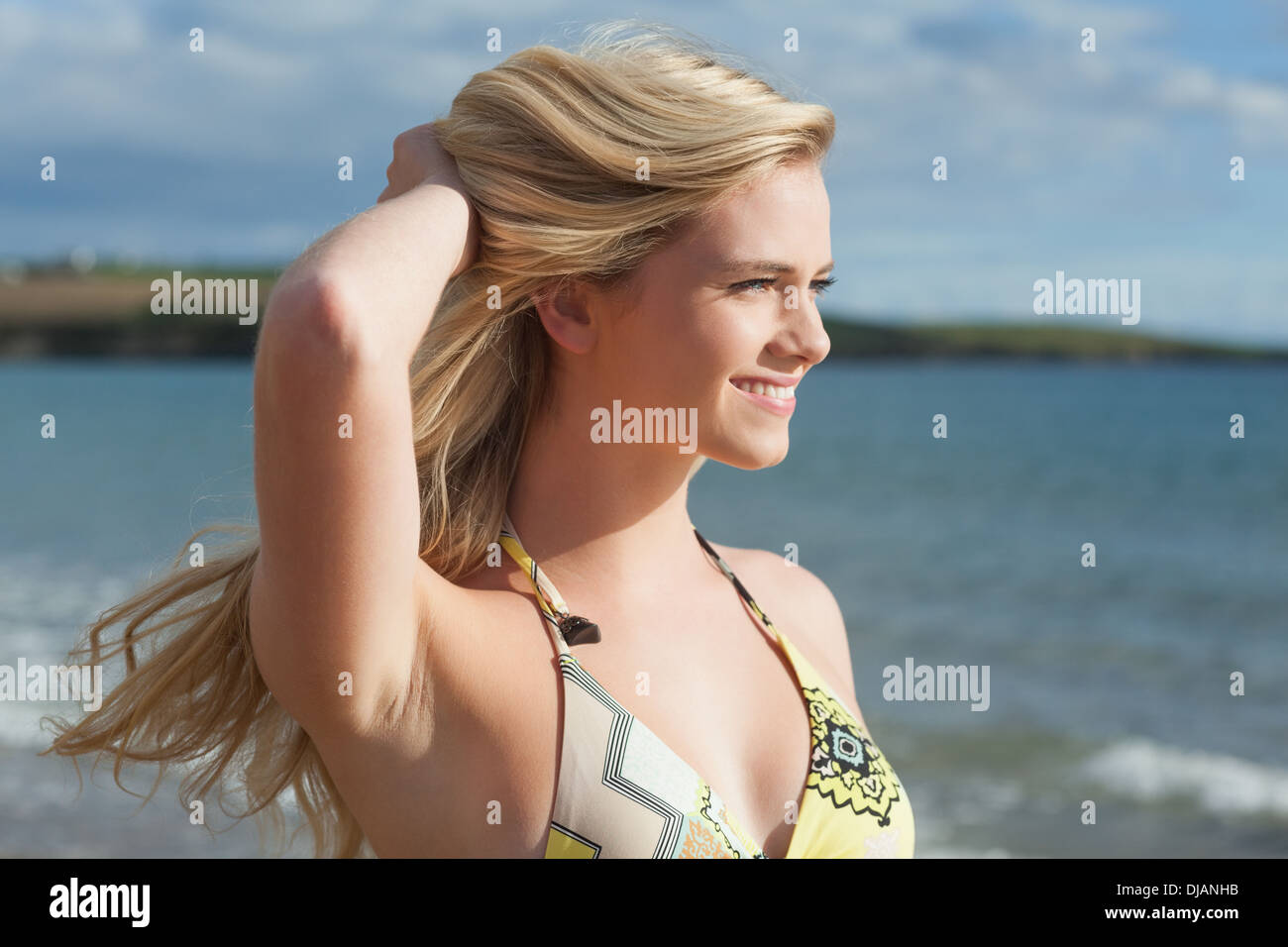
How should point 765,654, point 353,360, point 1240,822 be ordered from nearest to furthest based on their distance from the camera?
point 353,360 < point 765,654 < point 1240,822

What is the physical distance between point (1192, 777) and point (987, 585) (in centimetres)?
760

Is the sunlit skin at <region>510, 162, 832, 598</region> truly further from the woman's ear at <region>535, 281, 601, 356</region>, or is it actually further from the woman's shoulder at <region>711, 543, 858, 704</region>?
the woman's shoulder at <region>711, 543, 858, 704</region>

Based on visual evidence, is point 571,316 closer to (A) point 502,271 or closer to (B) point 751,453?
(A) point 502,271

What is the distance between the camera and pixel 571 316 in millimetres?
2254

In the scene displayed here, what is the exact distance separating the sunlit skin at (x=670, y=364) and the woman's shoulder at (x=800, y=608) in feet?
1.15

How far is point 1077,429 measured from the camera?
34875 mm

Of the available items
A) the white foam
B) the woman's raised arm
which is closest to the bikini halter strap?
the woman's raised arm

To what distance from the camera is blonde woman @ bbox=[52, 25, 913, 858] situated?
175 centimetres

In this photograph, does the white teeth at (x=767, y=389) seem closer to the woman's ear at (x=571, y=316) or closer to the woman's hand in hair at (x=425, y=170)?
the woman's ear at (x=571, y=316)

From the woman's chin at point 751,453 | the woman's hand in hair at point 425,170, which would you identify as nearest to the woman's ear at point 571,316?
the woman's hand in hair at point 425,170

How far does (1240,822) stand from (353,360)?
8.36 metres

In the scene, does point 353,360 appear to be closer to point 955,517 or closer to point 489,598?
point 489,598

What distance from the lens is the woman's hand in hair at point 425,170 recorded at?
204 cm

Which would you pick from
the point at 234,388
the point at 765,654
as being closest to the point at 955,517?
the point at 765,654
